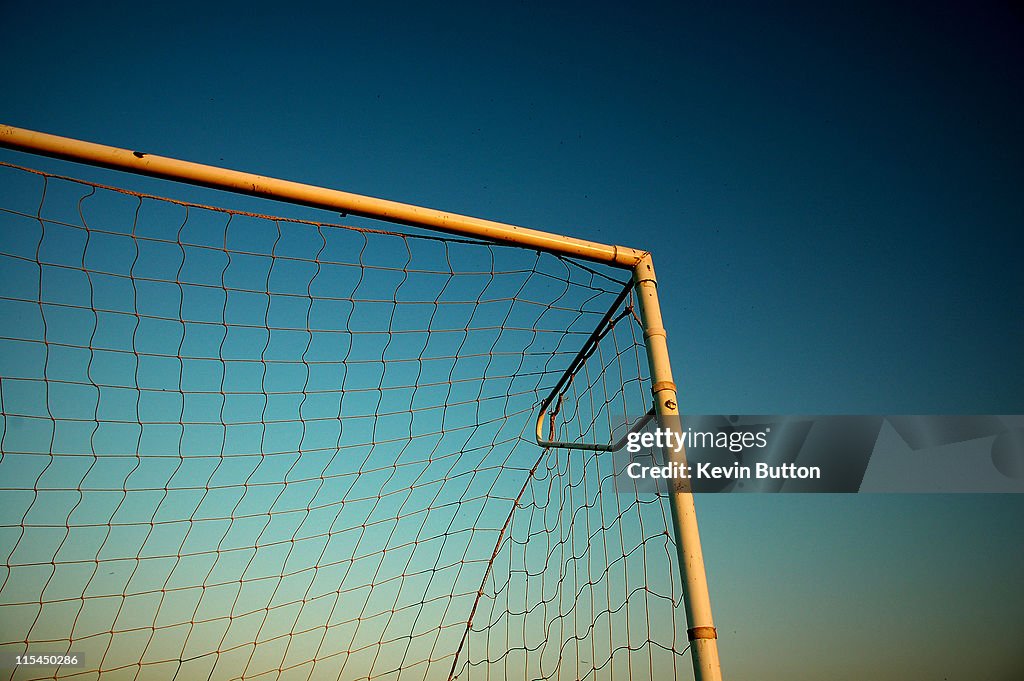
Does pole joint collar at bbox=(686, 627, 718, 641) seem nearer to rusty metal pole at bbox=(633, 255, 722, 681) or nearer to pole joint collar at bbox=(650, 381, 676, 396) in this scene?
rusty metal pole at bbox=(633, 255, 722, 681)

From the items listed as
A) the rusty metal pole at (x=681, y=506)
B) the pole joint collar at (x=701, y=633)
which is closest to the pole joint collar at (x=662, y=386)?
the rusty metal pole at (x=681, y=506)

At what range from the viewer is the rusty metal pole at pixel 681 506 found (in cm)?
150

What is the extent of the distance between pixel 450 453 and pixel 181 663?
4.92 ft

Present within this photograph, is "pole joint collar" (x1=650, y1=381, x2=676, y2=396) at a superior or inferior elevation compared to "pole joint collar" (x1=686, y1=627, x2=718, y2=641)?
superior

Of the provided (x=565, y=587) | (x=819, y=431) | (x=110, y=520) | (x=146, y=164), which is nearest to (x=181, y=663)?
(x=110, y=520)

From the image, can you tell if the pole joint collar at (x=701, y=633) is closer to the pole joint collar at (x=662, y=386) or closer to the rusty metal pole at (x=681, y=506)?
the rusty metal pole at (x=681, y=506)

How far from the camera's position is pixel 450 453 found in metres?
2.93

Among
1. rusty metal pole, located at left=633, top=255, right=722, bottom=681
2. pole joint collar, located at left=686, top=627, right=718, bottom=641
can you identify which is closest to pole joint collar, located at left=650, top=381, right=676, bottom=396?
rusty metal pole, located at left=633, top=255, right=722, bottom=681

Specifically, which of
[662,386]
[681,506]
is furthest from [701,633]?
[662,386]

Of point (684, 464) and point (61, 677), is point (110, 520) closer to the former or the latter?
point (61, 677)

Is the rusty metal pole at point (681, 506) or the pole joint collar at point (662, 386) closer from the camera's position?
the rusty metal pole at point (681, 506)

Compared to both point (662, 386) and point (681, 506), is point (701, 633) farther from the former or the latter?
point (662, 386)

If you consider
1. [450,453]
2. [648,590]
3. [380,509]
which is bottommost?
[648,590]

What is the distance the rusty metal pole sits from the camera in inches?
59.2
